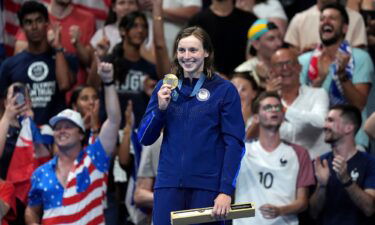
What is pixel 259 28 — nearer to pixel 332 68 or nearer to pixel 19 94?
pixel 332 68

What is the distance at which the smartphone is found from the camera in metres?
8.24

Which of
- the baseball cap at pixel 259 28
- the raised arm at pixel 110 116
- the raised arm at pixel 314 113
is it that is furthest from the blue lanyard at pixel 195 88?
the baseball cap at pixel 259 28

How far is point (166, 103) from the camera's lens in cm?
578

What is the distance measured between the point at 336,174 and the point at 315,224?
58 cm

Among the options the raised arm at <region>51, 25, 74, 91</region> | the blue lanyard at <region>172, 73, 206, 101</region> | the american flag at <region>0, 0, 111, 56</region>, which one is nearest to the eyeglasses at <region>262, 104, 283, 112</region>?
the raised arm at <region>51, 25, 74, 91</region>

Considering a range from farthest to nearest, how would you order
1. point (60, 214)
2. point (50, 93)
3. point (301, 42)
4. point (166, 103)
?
point (301, 42) < point (50, 93) < point (60, 214) < point (166, 103)

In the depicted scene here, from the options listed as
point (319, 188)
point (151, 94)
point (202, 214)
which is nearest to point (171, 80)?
point (202, 214)

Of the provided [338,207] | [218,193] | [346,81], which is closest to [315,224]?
[338,207]

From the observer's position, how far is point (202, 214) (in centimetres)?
561

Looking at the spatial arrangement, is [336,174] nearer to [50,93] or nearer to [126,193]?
[126,193]

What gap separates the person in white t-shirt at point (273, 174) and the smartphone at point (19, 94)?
198 centimetres

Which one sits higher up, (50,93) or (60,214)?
(50,93)

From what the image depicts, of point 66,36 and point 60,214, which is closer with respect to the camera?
point 60,214

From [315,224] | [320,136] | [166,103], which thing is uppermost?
[166,103]
